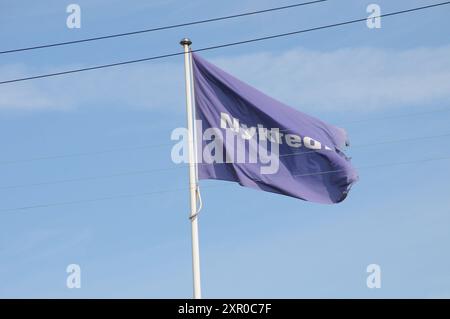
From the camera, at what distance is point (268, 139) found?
2503 centimetres

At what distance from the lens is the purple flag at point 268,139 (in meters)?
24.5

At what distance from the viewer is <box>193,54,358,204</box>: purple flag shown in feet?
80.5

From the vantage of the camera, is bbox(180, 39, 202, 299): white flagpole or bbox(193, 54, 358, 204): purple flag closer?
bbox(180, 39, 202, 299): white flagpole

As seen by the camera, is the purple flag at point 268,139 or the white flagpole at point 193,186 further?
the purple flag at point 268,139

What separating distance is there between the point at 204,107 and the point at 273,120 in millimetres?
1673

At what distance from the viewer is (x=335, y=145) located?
2555 centimetres

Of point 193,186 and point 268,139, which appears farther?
point 268,139

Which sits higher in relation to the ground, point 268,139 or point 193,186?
point 268,139
